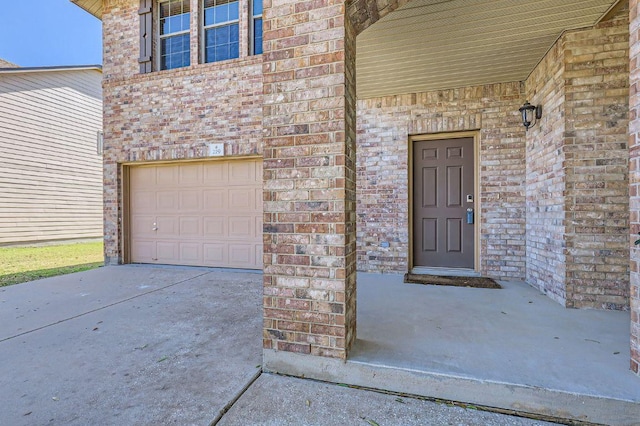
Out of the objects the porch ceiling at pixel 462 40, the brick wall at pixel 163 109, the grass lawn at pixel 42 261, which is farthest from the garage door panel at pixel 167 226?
the porch ceiling at pixel 462 40

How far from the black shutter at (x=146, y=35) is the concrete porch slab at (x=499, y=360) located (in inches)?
223

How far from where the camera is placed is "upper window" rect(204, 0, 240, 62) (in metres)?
5.33

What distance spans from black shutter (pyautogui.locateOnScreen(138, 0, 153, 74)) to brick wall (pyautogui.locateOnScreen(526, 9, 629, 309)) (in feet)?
19.9

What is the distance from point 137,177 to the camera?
592cm

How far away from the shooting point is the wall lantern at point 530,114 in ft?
11.9

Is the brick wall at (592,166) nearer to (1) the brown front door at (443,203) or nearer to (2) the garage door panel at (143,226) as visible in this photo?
(1) the brown front door at (443,203)

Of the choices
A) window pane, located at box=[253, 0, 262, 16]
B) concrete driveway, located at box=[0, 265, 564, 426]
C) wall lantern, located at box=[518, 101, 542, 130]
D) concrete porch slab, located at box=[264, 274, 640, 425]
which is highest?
window pane, located at box=[253, 0, 262, 16]

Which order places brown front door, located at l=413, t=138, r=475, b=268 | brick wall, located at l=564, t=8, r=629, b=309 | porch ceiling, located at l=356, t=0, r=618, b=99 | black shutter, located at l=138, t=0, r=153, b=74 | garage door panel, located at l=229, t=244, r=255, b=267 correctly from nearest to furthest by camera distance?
porch ceiling, located at l=356, t=0, r=618, b=99 → brick wall, located at l=564, t=8, r=629, b=309 → brown front door, located at l=413, t=138, r=475, b=268 → garage door panel, located at l=229, t=244, r=255, b=267 → black shutter, located at l=138, t=0, r=153, b=74

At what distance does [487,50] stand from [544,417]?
3326 mm

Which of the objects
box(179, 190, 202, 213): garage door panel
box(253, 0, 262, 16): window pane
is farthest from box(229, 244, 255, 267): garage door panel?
box(253, 0, 262, 16): window pane

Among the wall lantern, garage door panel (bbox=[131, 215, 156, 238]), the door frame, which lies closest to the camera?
the wall lantern

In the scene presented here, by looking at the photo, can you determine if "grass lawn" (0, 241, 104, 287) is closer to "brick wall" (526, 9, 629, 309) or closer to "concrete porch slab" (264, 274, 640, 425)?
"concrete porch slab" (264, 274, 640, 425)

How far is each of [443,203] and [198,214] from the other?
160 inches

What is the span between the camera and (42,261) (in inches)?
248
